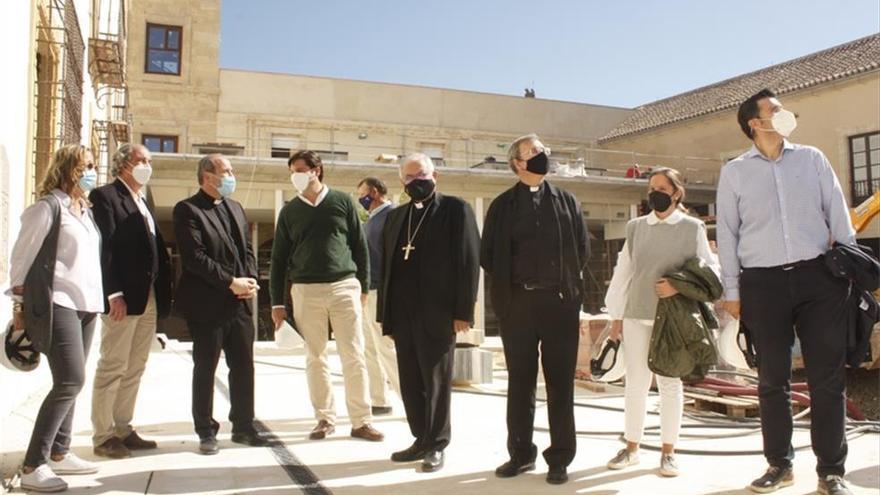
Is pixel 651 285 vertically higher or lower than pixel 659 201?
lower

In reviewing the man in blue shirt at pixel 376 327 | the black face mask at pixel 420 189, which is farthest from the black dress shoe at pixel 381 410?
the black face mask at pixel 420 189

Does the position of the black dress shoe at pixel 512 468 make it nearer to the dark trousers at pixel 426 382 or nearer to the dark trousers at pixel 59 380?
the dark trousers at pixel 426 382

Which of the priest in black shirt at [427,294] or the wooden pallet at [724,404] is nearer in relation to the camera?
the priest in black shirt at [427,294]

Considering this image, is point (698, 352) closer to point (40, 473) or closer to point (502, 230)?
point (502, 230)

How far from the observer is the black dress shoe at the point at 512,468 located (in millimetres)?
3855

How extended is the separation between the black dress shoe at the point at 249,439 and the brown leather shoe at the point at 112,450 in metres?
0.65

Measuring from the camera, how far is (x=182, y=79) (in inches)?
976

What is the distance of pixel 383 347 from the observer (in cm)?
626

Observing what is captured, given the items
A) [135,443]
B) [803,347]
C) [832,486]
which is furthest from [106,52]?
[832,486]

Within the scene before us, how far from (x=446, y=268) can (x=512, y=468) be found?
1150 millimetres

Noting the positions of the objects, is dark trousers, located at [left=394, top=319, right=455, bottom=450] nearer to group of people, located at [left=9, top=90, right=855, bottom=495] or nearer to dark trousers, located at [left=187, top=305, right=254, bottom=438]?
group of people, located at [left=9, top=90, right=855, bottom=495]

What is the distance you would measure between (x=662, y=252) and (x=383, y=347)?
2.86 m

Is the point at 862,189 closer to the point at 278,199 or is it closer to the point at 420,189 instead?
the point at 278,199

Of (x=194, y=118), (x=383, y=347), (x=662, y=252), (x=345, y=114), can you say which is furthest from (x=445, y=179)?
(x=662, y=252)
